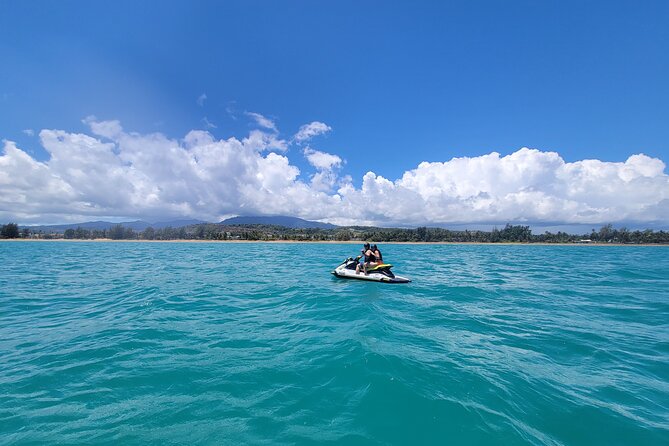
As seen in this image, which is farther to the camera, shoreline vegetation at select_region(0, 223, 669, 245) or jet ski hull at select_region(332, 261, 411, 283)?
shoreline vegetation at select_region(0, 223, 669, 245)

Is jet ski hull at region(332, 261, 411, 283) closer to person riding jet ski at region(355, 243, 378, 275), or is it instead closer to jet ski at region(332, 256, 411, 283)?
jet ski at region(332, 256, 411, 283)

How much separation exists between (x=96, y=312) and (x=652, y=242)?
24313cm

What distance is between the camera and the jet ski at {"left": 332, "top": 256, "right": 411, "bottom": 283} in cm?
2086

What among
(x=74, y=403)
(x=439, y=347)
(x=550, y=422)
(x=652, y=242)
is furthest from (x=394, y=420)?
(x=652, y=242)

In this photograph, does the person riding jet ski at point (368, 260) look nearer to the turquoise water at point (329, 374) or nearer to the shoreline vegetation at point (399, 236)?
the turquoise water at point (329, 374)

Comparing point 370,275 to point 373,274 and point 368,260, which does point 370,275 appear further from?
point 368,260

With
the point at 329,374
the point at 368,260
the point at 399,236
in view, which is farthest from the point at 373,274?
the point at 399,236

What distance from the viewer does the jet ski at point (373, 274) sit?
68.4ft

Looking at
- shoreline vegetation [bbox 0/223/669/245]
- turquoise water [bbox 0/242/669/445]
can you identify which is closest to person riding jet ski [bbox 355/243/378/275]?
turquoise water [bbox 0/242/669/445]

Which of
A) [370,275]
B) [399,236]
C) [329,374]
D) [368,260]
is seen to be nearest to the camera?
[329,374]

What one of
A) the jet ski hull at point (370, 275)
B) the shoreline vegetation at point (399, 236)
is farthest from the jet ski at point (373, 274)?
the shoreline vegetation at point (399, 236)

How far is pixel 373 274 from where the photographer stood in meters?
21.5

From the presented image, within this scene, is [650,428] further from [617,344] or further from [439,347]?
[617,344]

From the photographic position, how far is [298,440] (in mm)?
4598
